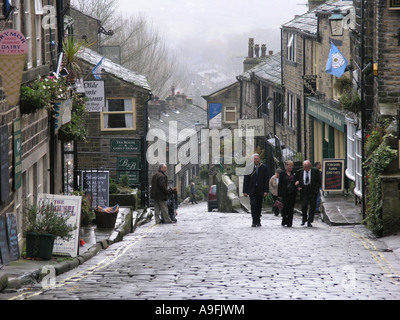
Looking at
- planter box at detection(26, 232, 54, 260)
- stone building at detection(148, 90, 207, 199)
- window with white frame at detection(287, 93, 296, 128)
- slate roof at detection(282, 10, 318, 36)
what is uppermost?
slate roof at detection(282, 10, 318, 36)

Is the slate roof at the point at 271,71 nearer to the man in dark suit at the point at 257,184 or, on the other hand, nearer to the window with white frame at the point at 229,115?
the window with white frame at the point at 229,115

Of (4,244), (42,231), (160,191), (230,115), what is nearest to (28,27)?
(42,231)

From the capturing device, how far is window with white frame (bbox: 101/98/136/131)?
95.8ft

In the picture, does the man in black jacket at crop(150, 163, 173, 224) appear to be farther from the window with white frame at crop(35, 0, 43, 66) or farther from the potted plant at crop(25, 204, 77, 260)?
the potted plant at crop(25, 204, 77, 260)

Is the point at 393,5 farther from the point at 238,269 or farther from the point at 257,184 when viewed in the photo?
the point at 238,269

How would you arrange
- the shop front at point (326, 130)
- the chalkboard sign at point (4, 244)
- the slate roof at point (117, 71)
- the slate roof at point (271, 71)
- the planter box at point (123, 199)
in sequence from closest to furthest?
1. the chalkboard sign at point (4, 244)
2. the planter box at point (123, 199)
3. the shop front at point (326, 130)
4. the slate roof at point (117, 71)
5. the slate roof at point (271, 71)

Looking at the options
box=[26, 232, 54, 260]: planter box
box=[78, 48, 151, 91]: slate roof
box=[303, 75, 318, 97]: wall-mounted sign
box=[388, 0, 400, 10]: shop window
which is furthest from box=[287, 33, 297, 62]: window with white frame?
box=[26, 232, 54, 260]: planter box

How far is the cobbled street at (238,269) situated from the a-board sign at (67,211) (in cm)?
43

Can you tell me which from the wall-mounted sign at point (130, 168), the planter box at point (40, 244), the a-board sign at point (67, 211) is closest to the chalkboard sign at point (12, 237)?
the planter box at point (40, 244)

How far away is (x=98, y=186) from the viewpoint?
19438 mm

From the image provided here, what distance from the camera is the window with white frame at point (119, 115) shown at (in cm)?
2919

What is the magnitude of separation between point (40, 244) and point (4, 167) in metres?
1.44

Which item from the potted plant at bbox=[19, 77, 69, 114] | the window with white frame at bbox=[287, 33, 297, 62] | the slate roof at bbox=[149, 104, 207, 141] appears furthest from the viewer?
the slate roof at bbox=[149, 104, 207, 141]

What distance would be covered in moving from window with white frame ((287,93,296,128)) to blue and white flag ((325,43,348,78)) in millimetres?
11850
